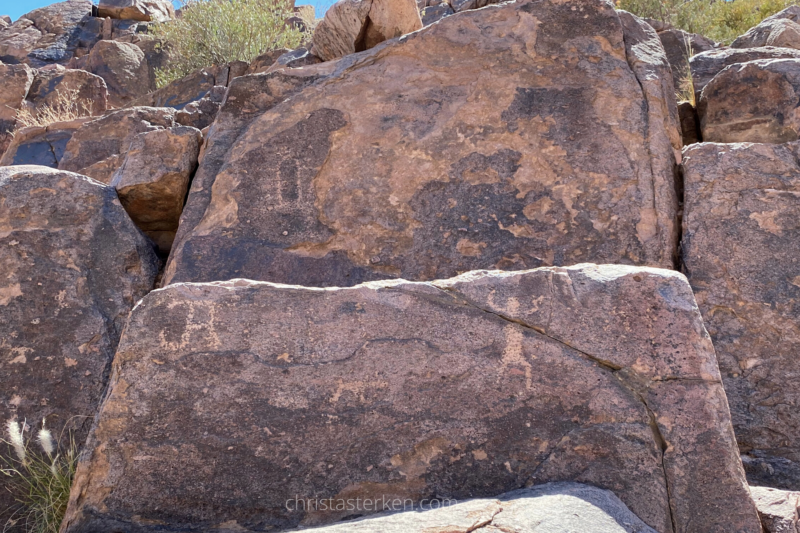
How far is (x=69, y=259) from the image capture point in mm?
2914

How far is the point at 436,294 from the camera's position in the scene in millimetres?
1995

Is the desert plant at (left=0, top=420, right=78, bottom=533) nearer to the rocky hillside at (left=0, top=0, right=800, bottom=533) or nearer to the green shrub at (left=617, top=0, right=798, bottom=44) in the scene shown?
the rocky hillside at (left=0, top=0, right=800, bottom=533)

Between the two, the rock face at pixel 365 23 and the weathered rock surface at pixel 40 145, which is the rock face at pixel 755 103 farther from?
the weathered rock surface at pixel 40 145

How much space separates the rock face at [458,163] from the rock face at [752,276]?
0.46ft

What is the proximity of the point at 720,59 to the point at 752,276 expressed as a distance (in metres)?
1.88

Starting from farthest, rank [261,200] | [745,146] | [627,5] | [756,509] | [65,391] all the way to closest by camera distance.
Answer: [627,5] < [261,200] < [745,146] < [65,391] < [756,509]

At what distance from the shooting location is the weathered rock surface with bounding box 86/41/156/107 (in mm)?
11352

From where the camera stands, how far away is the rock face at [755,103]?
3.07m

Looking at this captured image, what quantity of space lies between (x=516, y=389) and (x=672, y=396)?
40 centimetres

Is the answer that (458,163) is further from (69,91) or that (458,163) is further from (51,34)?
(51,34)

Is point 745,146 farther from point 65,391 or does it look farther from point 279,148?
point 65,391

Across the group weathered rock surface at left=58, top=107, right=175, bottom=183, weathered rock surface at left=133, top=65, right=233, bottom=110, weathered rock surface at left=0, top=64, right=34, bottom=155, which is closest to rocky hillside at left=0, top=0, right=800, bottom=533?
weathered rock surface at left=58, top=107, right=175, bottom=183

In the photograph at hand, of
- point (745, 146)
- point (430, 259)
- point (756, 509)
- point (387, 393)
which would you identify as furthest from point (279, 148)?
point (756, 509)

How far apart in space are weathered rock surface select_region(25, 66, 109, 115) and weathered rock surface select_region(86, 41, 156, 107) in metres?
1.94
